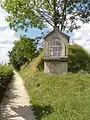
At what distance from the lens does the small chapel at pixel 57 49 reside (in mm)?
28594

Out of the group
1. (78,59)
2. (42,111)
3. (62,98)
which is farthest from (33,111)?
(78,59)

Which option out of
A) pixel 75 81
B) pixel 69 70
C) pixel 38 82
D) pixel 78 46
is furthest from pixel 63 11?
pixel 75 81

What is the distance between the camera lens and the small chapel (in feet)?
93.8

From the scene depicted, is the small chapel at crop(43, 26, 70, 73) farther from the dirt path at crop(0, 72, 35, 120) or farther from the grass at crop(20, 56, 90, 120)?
the dirt path at crop(0, 72, 35, 120)

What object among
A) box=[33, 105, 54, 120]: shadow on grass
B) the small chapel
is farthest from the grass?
the small chapel

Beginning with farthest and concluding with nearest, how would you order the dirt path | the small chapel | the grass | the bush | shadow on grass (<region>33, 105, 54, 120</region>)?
the bush, the small chapel, the dirt path, shadow on grass (<region>33, 105, 54, 120</region>), the grass

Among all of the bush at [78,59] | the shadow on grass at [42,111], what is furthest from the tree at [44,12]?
the shadow on grass at [42,111]

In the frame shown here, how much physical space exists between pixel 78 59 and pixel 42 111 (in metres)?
18.2

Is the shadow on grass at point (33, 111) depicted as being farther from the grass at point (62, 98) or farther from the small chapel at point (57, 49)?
the small chapel at point (57, 49)

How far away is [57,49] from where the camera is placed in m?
28.7

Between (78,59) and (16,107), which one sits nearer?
(16,107)

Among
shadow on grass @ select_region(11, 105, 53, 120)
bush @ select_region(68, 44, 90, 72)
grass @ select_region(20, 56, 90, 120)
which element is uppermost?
bush @ select_region(68, 44, 90, 72)

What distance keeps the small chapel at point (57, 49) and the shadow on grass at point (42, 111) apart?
1170 cm

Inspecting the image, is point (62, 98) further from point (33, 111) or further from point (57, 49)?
point (57, 49)
